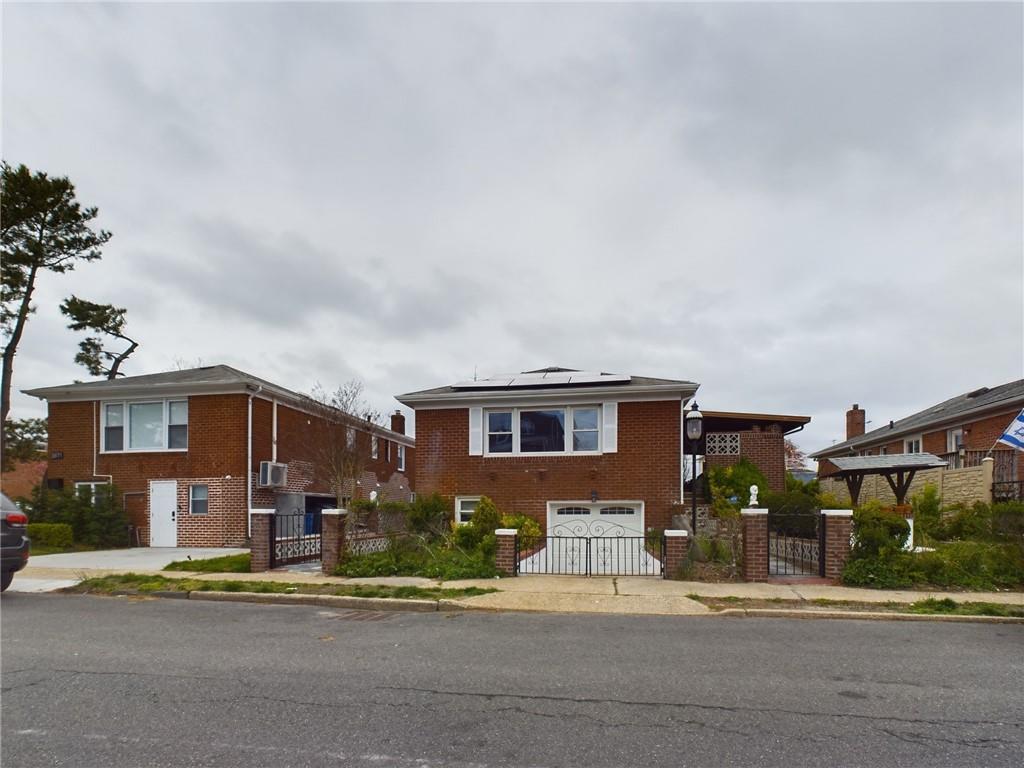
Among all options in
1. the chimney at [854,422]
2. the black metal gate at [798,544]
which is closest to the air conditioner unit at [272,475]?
the black metal gate at [798,544]

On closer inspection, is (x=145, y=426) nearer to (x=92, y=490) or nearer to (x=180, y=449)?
(x=180, y=449)

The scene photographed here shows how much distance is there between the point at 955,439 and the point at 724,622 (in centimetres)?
2133

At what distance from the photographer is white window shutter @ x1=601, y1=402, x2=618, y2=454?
18109 millimetres

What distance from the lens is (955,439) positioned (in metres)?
25.0

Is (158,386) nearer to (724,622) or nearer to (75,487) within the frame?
(75,487)

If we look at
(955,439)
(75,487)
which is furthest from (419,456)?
(955,439)

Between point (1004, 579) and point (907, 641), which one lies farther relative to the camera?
point (1004, 579)

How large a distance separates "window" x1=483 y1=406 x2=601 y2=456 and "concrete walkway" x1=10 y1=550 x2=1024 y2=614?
647 centimetres

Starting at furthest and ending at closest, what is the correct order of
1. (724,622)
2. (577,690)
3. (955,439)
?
(955,439)
(724,622)
(577,690)

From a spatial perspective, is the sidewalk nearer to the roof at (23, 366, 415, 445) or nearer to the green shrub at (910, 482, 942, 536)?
the green shrub at (910, 482, 942, 536)

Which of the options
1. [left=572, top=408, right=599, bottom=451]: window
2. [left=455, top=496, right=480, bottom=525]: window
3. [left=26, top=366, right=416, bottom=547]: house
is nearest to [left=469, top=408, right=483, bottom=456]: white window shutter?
[left=455, top=496, right=480, bottom=525]: window

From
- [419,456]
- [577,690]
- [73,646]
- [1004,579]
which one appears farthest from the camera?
[419,456]

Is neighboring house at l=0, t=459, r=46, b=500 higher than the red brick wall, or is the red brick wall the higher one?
the red brick wall

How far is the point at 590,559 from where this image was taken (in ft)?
48.1
